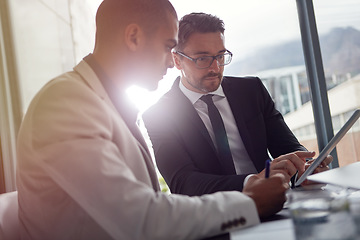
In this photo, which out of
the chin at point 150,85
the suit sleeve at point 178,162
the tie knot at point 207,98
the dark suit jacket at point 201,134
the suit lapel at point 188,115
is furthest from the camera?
the tie knot at point 207,98

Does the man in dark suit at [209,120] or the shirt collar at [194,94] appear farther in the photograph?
the shirt collar at [194,94]

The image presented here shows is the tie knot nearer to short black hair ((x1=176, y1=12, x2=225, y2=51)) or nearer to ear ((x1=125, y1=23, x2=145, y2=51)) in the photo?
short black hair ((x1=176, y1=12, x2=225, y2=51))

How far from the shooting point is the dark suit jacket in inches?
77.3

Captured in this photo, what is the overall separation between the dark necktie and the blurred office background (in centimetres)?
71

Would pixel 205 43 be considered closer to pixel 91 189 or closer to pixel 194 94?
pixel 194 94

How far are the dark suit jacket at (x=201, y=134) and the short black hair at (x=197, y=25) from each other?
10.8 inches

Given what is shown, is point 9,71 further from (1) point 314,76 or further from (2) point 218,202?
(1) point 314,76

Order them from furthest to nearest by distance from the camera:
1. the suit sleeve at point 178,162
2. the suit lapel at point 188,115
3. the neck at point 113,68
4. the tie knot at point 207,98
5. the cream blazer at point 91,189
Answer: the tie knot at point 207,98 → the suit lapel at point 188,115 → the suit sleeve at point 178,162 → the neck at point 113,68 → the cream blazer at point 91,189

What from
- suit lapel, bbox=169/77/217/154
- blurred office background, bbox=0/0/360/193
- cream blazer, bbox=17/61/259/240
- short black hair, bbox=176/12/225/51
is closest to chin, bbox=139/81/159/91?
cream blazer, bbox=17/61/259/240

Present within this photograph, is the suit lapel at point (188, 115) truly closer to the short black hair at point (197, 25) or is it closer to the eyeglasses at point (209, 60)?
the eyeglasses at point (209, 60)

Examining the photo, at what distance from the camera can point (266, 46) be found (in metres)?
4.03

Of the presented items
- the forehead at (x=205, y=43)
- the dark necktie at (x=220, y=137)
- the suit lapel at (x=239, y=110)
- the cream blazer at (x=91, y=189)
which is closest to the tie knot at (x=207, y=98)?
the dark necktie at (x=220, y=137)

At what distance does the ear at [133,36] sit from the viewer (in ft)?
4.58

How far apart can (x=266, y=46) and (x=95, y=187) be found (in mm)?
3398
